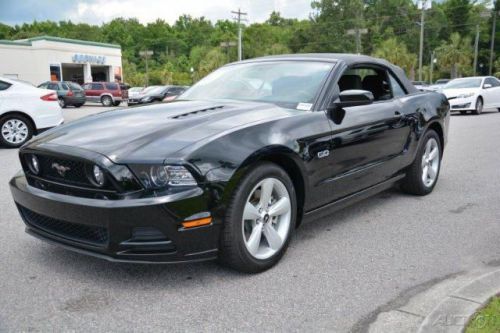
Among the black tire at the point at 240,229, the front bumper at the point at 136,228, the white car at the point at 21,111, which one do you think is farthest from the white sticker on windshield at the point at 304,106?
the white car at the point at 21,111

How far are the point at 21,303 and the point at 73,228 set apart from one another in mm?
512

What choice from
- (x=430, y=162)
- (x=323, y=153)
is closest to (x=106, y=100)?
(x=430, y=162)

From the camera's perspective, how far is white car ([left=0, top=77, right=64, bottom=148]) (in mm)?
9227

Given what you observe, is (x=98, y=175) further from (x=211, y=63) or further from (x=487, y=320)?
(x=211, y=63)

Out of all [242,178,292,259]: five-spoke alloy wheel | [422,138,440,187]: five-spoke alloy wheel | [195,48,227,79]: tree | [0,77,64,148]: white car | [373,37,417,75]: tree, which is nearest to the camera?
[242,178,292,259]: five-spoke alloy wheel

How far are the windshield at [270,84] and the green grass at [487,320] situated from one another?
1.87 metres

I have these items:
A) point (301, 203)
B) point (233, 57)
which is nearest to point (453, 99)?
point (301, 203)

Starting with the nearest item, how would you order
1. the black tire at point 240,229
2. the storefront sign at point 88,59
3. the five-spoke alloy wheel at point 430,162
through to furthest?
the black tire at point 240,229 < the five-spoke alloy wheel at point 430,162 < the storefront sign at point 88,59

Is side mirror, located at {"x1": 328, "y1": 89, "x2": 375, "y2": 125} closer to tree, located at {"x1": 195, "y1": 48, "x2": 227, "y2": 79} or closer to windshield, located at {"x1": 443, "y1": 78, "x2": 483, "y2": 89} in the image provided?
windshield, located at {"x1": 443, "y1": 78, "x2": 483, "y2": 89}

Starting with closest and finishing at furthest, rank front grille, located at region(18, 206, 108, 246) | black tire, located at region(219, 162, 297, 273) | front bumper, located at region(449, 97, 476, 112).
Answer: front grille, located at region(18, 206, 108, 246), black tire, located at region(219, 162, 297, 273), front bumper, located at region(449, 97, 476, 112)

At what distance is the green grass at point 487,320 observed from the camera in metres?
2.53

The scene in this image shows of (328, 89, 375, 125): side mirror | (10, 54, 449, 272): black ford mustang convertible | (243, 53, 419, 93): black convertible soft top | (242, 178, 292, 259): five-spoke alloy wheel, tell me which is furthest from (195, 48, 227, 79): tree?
(242, 178, 292, 259): five-spoke alloy wheel

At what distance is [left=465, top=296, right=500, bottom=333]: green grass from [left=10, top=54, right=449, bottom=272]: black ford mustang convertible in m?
1.32

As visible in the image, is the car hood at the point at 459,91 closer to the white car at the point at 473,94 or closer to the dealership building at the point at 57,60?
the white car at the point at 473,94
